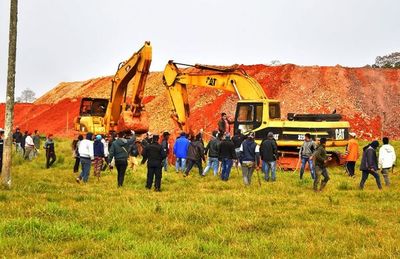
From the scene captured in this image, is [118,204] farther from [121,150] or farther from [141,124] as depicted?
[141,124]

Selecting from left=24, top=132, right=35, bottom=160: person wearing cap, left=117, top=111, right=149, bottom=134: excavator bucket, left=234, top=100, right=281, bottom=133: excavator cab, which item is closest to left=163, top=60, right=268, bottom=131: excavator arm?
left=234, top=100, right=281, bottom=133: excavator cab

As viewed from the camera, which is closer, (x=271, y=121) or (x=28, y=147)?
(x=271, y=121)

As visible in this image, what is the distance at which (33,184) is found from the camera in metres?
16.0

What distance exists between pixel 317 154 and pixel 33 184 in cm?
863

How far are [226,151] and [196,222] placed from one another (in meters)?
8.53

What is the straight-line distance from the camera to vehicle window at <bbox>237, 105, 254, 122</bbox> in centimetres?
2462

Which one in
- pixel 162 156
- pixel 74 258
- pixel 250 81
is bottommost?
pixel 74 258

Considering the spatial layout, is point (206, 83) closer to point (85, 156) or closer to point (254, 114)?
point (254, 114)

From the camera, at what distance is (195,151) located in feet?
67.8

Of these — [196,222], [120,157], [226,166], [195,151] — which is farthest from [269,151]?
[196,222]

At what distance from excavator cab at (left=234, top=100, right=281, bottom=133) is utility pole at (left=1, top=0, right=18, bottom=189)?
11686 millimetres

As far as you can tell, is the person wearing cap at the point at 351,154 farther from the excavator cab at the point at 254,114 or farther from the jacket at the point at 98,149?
the jacket at the point at 98,149

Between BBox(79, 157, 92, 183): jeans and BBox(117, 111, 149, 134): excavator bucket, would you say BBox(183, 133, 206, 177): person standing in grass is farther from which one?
BBox(117, 111, 149, 134): excavator bucket

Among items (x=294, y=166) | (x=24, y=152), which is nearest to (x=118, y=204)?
(x=294, y=166)
